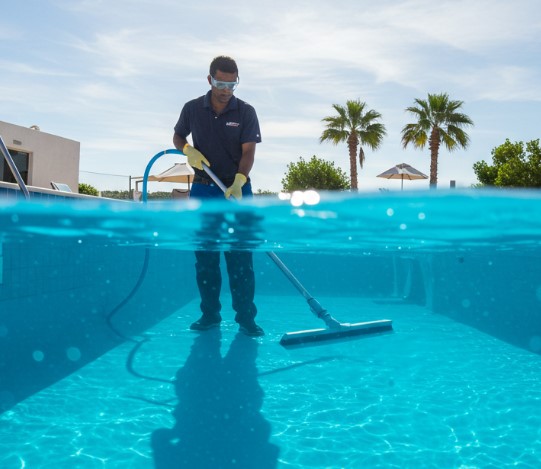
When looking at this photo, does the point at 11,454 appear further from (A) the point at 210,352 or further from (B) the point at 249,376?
(A) the point at 210,352

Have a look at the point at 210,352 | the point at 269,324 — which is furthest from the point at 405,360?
the point at 269,324

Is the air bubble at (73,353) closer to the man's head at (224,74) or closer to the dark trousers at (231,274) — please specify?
the dark trousers at (231,274)

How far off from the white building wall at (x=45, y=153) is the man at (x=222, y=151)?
19876mm

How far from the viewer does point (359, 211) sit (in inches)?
103

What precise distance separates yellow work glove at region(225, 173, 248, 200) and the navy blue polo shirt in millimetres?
446

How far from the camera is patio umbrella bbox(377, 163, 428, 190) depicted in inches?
1204

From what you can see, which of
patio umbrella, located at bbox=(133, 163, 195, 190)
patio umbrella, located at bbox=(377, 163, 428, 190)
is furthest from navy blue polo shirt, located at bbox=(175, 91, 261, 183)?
patio umbrella, located at bbox=(377, 163, 428, 190)

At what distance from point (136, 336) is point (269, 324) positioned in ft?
5.18

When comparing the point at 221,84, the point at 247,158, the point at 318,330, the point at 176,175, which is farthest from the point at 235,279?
the point at 176,175

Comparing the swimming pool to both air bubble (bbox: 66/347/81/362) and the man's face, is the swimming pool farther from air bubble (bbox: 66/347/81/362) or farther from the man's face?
the man's face

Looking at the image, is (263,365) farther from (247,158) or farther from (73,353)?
(247,158)

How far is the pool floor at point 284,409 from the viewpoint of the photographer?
2.48 m

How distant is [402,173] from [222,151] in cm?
2688

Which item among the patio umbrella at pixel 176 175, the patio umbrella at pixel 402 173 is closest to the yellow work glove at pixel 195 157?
the patio umbrella at pixel 176 175
